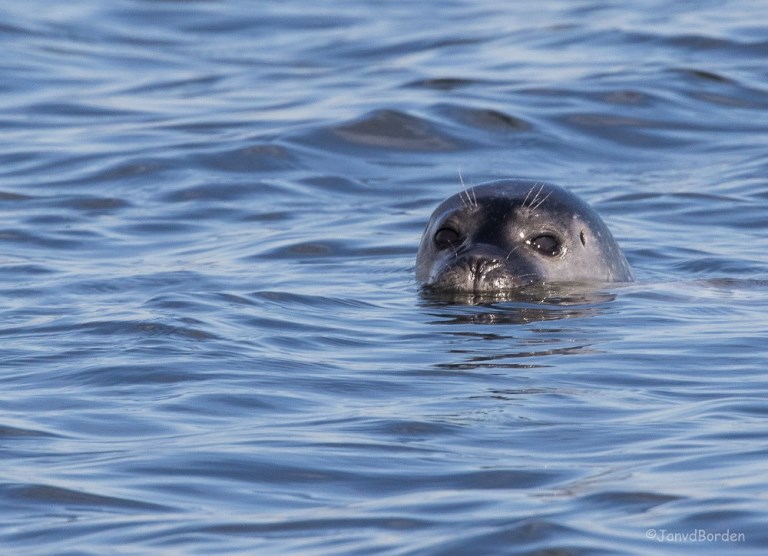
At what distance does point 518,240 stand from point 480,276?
50 cm

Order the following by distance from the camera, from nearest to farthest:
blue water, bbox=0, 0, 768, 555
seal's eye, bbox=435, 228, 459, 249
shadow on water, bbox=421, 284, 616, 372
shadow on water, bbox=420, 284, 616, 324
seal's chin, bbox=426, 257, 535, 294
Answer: blue water, bbox=0, 0, 768, 555 → shadow on water, bbox=421, 284, 616, 372 → shadow on water, bbox=420, 284, 616, 324 → seal's chin, bbox=426, 257, 535, 294 → seal's eye, bbox=435, 228, 459, 249

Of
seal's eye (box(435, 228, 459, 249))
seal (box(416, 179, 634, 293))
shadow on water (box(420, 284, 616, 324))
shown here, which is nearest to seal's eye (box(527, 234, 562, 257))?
seal (box(416, 179, 634, 293))

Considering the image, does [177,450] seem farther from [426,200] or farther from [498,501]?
[426,200]

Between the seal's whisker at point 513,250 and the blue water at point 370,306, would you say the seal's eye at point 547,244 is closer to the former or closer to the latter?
the seal's whisker at point 513,250

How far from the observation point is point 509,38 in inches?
832

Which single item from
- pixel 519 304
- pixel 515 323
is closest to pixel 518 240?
pixel 519 304

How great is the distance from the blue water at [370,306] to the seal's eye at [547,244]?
1.56 feet

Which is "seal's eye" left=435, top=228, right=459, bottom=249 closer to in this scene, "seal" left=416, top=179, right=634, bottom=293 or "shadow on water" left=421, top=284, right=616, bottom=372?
"seal" left=416, top=179, right=634, bottom=293

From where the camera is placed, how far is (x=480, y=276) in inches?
369

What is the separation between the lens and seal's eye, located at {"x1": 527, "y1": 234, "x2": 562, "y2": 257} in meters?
9.84

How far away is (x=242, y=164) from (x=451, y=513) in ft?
31.9

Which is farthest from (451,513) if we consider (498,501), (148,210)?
(148,210)

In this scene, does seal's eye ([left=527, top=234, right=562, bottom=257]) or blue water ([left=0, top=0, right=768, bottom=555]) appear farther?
seal's eye ([left=527, top=234, right=562, bottom=257])

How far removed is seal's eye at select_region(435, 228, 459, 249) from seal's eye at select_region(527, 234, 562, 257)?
0.43 metres
